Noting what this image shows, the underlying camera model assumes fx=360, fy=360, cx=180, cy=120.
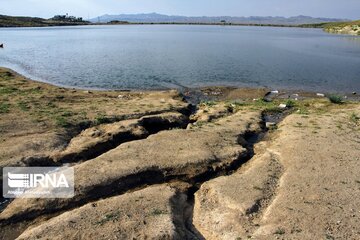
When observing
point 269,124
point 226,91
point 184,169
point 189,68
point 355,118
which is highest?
point 189,68

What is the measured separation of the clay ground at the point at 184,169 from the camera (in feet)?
54.3

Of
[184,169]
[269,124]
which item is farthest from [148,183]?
[269,124]

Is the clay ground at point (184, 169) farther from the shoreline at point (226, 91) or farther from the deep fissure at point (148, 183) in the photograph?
the shoreline at point (226, 91)

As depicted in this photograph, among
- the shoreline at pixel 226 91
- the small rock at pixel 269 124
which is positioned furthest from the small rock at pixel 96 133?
the shoreline at pixel 226 91

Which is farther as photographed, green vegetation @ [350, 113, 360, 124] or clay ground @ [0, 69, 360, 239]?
green vegetation @ [350, 113, 360, 124]

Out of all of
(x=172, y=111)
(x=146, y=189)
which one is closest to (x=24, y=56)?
(x=172, y=111)

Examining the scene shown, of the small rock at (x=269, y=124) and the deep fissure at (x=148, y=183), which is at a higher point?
the small rock at (x=269, y=124)

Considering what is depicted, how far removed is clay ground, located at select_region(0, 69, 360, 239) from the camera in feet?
54.3

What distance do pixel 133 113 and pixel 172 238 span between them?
61.0 feet

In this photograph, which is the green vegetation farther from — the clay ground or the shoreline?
the shoreline

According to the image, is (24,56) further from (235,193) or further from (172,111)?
(235,193)

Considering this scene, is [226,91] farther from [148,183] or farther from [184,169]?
[148,183]

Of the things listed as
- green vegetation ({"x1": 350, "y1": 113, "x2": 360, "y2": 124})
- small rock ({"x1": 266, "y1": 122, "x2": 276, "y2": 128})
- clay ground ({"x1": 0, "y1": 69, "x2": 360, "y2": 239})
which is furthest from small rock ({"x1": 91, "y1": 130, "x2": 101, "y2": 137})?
green vegetation ({"x1": 350, "y1": 113, "x2": 360, "y2": 124})

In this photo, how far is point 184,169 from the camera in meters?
22.3
